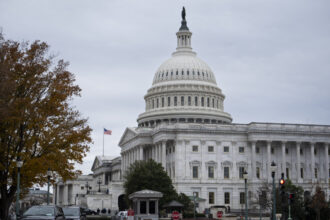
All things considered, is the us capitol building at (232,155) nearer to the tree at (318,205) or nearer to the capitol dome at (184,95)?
the capitol dome at (184,95)

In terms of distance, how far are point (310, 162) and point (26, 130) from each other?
88.7 m

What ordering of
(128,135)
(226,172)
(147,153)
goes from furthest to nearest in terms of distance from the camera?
(128,135) < (147,153) < (226,172)

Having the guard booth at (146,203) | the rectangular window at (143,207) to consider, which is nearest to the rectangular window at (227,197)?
the guard booth at (146,203)

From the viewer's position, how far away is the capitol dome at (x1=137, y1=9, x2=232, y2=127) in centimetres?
14200

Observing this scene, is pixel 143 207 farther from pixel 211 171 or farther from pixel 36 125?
pixel 211 171

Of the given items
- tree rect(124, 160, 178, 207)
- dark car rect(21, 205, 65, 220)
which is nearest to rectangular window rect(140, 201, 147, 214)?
dark car rect(21, 205, 65, 220)

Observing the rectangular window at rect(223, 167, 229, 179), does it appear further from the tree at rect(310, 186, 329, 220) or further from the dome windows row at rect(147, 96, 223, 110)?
the tree at rect(310, 186, 329, 220)

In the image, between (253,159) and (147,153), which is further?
(147,153)

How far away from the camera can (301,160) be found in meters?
124

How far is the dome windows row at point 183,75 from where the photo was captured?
14862 centimetres

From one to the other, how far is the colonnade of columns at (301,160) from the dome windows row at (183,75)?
34417 mm

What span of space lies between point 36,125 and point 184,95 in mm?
101265

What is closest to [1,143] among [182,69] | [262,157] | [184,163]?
[184,163]

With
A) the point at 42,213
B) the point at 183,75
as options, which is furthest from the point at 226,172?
the point at 42,213
